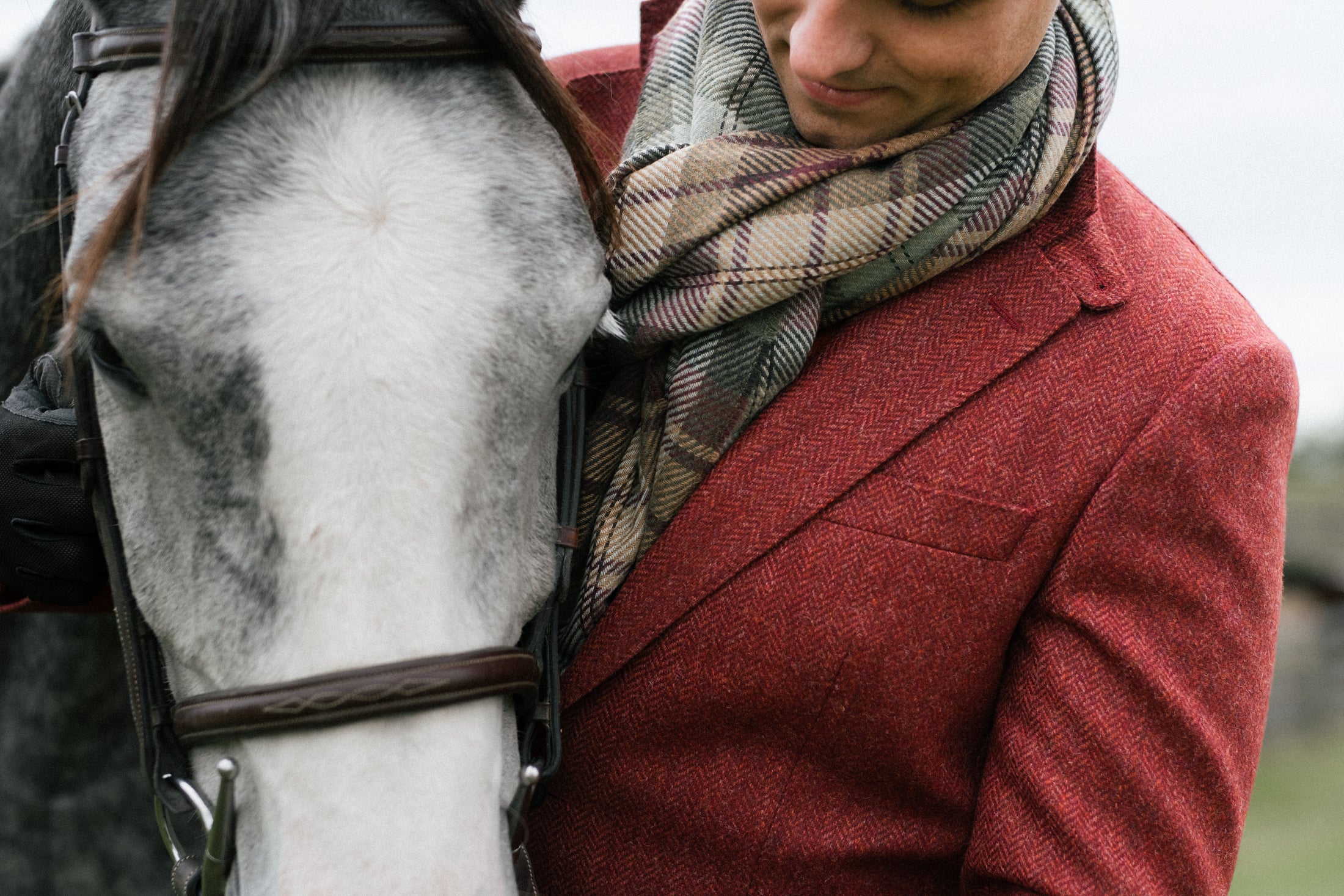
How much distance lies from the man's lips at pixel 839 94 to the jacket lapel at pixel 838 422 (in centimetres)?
26

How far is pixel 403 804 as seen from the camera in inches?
43.8

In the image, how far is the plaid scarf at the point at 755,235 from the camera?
1516 millimetres

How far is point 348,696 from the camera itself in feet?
3.64

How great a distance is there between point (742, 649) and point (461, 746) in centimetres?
47

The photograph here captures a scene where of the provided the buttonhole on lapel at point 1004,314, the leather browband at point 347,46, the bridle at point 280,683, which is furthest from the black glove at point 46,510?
the buttonhole on lapel at point 1004,314

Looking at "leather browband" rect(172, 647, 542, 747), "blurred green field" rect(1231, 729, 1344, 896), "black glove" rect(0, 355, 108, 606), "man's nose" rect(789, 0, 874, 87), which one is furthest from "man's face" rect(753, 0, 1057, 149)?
"blurred green field" rect(1231, 729, 1344, 896)

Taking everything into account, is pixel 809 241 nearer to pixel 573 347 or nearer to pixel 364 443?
pixel 573 347

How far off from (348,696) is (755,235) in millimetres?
764

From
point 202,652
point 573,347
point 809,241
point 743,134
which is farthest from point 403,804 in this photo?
point 743,134

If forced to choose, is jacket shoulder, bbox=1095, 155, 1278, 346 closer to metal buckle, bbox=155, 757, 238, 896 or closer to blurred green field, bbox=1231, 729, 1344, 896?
metal buckle, bbox=155, 757, 238, 896

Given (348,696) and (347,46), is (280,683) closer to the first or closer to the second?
(348,696)

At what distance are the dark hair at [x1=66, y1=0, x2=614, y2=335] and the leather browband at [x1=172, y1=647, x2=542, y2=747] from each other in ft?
1.40

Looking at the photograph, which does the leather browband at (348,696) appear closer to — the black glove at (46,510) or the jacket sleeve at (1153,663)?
the black glove at (46,510)

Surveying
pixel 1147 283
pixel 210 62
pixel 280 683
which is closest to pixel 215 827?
pixel 280 683
